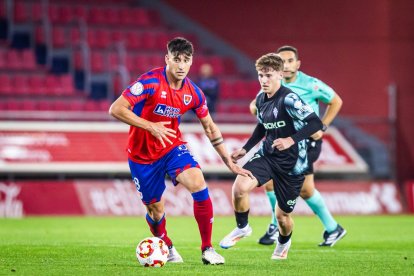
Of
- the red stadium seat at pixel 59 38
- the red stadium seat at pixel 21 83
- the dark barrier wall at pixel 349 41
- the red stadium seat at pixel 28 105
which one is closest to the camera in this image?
the red stadium seat at pixel 28 105

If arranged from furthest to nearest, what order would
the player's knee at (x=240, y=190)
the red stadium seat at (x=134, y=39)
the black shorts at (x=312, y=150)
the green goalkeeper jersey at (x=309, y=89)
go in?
the red stadium seat at (x=134, y=39)
the green goalkeeper jersey at (x=309, y=89)
the black shorts at (x=312, y=150)
the player's knee at (x=240, y=190)

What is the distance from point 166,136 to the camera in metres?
8.73

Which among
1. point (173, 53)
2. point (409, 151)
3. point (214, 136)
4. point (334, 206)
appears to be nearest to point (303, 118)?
point (214, 136)

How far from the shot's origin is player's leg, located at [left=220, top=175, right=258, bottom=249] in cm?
930

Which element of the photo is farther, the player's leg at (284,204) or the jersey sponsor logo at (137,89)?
the player's leg at (284,204)

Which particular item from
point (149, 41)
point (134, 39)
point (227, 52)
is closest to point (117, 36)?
point (134, 39)

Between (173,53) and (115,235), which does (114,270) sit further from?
(115,235)

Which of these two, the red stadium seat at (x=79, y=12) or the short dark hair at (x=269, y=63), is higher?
the short dark hair at (x=269, y=63)

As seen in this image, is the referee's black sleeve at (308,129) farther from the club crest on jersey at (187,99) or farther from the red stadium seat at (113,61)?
the red stadium seat at (113,61)

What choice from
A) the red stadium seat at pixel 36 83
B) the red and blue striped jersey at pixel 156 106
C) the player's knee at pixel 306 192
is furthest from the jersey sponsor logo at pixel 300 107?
the red stadium seat at pixel 36 83

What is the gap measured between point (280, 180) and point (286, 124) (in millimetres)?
559

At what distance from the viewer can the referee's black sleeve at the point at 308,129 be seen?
9.18 meters

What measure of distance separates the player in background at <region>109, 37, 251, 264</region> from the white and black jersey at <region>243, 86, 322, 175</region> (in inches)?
18.7

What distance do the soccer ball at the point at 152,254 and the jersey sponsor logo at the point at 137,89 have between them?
52.1 inches
